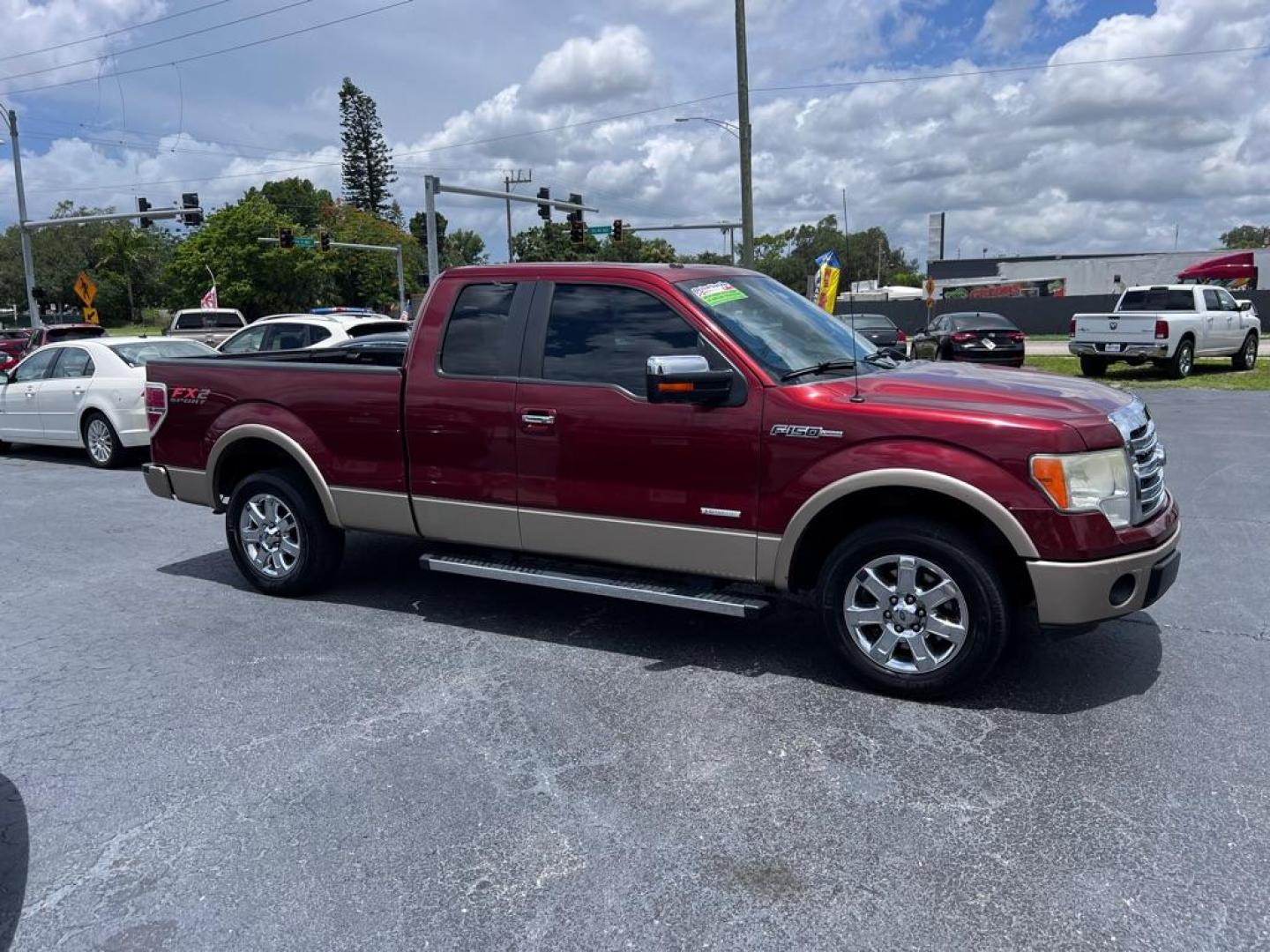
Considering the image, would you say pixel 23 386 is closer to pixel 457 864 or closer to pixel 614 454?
pixel 614 454

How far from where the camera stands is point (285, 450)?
6.14 meters

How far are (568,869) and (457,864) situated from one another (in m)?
0.38

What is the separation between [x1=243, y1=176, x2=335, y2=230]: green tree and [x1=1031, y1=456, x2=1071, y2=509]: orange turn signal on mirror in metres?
94.7

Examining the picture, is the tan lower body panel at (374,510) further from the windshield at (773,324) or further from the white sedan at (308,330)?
the white sedan at (308,330)

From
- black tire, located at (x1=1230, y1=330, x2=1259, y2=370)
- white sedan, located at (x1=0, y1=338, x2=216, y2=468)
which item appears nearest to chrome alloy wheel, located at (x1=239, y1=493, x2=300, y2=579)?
white sedan, located at (x1=0, y1=338, x2=216, y2=468)

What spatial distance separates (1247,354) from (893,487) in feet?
75.8

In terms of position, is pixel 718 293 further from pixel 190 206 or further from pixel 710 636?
pixel 190 206

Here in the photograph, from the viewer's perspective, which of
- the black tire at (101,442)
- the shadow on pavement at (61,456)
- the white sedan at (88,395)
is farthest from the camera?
the shadow on pavement at (61,456)

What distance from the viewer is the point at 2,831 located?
3.57 meters

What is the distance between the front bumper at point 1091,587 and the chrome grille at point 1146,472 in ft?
0.70

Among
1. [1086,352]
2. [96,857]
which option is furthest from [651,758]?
[1086,352]

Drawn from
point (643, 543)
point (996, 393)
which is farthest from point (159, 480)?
Answer: point (996, 393)

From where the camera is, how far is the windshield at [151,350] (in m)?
12.3

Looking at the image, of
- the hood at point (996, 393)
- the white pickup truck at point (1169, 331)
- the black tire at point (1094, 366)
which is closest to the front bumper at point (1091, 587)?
the hood at point (996, 393)
